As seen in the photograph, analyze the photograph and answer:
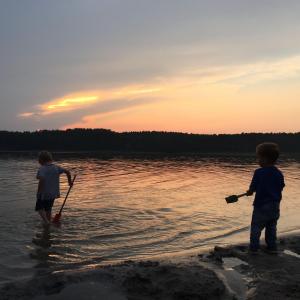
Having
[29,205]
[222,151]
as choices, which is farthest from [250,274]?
[222,151]

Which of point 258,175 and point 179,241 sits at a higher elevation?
point 258,175

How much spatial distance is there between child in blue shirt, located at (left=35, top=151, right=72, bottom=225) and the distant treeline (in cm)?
5438

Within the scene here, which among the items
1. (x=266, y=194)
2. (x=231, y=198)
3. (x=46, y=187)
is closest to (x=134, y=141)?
(x=46, y=187)

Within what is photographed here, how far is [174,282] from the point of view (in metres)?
5.55

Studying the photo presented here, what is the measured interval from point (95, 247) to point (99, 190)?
827 cm

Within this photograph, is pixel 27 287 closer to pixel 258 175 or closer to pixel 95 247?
pixel 95 247

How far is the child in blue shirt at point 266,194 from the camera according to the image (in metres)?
7.27

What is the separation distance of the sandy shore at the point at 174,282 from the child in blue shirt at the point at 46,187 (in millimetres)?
3867

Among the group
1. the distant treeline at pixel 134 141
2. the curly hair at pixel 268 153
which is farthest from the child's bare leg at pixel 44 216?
the distant treeline at pixel 134 141

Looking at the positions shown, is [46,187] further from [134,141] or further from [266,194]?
[134,141]

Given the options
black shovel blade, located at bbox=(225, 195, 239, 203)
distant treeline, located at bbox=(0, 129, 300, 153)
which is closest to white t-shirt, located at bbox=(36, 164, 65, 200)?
black shovel blade, located at bbox=(225, 195, 239, 203)

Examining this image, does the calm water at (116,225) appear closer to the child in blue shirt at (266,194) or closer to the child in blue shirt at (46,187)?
the child in blue shirt at (46,187)

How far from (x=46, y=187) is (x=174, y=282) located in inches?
197

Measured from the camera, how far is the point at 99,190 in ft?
53.3
